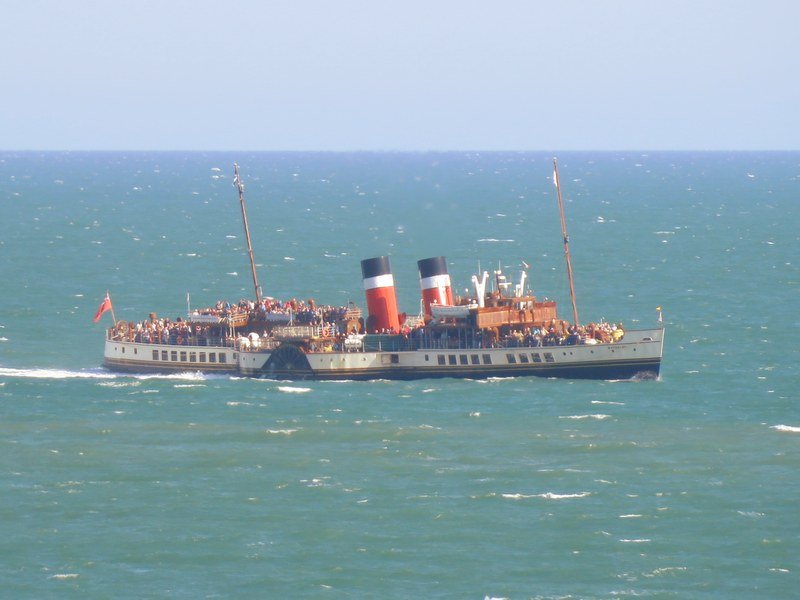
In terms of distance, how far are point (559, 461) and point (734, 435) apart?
9.74 metres

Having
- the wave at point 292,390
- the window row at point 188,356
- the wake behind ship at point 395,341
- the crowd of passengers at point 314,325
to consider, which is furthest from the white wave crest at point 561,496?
the window row at point 188,356

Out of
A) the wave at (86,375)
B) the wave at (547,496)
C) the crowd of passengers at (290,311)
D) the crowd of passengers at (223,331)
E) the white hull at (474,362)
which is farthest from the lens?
the crowd of passengers at (223,331)

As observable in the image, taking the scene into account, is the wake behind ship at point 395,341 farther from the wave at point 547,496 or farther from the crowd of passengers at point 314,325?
the wave at point 547,496

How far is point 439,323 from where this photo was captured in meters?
91.9

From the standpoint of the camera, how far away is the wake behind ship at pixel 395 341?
89.7 m

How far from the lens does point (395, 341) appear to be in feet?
302

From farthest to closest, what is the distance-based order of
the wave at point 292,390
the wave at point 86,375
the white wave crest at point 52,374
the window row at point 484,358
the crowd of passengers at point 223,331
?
1. the crowd of passengers at point 223,331
2. the wave at point 86,375
3. the white wave crest at point 52,374
4. the window row at point 484,358
5. the wave at point 292,390

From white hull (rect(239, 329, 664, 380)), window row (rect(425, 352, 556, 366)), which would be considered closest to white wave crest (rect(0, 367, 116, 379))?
white hull (rect(239, 329, 664, 380))

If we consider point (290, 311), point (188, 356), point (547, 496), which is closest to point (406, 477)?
point (547, 496)

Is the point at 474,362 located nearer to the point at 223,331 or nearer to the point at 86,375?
the point at 223,331

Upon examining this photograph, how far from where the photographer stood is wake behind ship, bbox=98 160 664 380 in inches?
3531

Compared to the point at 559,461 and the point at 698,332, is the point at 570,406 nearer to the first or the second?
the point at 559,461

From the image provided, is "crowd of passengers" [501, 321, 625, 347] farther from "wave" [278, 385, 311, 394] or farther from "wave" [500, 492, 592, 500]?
"wave" [500, 492, 592, 500]

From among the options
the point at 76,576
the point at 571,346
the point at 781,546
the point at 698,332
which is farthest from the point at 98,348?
the point at 781,546
